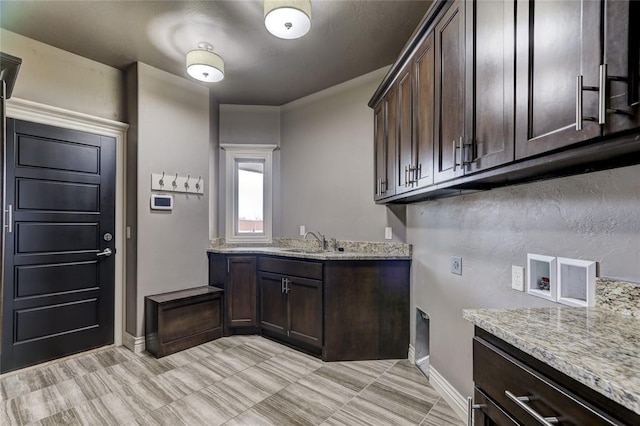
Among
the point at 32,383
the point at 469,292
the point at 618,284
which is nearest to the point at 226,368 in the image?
the point at 32,383

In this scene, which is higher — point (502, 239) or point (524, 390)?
point (502, 239)

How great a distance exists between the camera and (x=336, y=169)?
349cm

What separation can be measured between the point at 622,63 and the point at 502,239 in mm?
1048

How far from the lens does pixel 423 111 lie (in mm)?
1888

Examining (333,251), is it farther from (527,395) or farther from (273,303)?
(527,395)

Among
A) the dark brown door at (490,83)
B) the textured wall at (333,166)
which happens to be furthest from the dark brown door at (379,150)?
the dark brown door at (490,83)

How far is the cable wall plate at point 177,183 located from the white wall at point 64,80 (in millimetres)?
727

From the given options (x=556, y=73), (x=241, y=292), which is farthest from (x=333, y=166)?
(x=556, y=73)

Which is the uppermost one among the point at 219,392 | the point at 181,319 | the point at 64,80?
the point at 64,80

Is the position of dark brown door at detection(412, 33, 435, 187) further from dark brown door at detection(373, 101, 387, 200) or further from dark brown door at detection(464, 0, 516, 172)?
dark brown door at detection(373, 101, 387, 200)

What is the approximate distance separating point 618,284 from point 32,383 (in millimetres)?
3642

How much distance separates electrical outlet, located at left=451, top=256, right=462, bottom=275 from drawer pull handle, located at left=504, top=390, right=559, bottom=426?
1175 mm

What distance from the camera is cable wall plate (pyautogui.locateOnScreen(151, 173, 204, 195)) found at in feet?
10.3

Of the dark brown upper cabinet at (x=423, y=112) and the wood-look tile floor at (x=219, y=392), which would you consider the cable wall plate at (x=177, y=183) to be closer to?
the wood-look tile floor at (x=219, y=392)
